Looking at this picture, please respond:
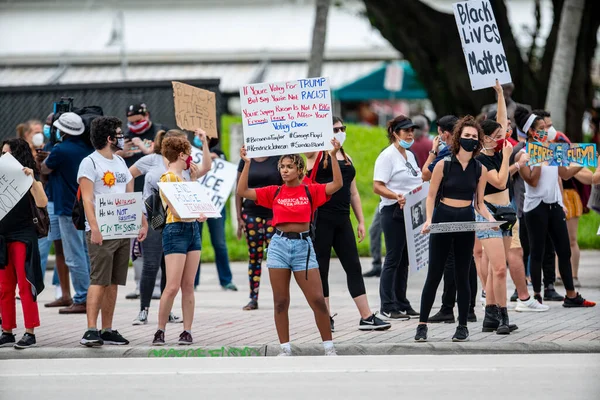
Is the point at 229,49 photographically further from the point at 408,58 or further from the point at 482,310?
the point at 482,310

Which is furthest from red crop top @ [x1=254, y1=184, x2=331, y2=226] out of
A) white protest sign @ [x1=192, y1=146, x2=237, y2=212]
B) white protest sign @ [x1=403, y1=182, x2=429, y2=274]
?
white protest sign @ [x1=192, y1=146, x2=237, y2=212]

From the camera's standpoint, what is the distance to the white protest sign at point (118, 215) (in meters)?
9.71

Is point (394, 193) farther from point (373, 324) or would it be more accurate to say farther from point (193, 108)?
point (193, 108)

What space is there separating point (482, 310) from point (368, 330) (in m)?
1.70

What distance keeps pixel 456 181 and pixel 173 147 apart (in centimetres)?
255

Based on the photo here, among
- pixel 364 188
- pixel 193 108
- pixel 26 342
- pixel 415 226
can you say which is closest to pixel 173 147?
pixel 193 108

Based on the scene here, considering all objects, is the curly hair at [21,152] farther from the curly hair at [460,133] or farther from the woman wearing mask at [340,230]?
the curly hair at [460,133]

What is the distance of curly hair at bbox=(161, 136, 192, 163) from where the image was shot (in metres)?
9.86

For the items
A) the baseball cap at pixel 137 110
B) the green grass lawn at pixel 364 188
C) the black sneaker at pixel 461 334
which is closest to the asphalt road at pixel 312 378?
the black sneaker at pixel 461 334

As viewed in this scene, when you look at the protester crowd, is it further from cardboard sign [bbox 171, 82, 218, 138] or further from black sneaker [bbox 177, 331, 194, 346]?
cardboard sign [bbox 171, 82, 218, 138]

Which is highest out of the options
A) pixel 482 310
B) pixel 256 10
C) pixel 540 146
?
pixel 256 10

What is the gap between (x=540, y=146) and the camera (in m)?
10.8

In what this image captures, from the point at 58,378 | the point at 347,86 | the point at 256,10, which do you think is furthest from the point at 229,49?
the point at 58,378

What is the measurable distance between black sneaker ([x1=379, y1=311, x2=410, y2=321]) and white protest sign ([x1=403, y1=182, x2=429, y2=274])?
0.47m
